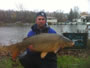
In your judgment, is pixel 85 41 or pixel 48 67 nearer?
pixel 48 67

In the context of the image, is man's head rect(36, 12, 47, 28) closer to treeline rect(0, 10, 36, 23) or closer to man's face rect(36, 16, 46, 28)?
man's face rect(36, 16, 46, 28)

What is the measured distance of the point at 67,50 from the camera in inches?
356

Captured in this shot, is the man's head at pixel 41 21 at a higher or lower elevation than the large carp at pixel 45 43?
higher

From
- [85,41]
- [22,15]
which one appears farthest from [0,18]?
[85,41]

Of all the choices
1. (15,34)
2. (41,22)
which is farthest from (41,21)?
(15,34)

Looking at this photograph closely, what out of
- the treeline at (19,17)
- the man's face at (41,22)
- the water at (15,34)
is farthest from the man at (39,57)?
the treeline at (19,17)

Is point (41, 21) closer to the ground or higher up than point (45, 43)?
higher up

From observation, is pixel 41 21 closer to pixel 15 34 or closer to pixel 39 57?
pixel 39 57

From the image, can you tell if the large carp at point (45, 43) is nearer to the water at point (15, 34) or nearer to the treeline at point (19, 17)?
the water at point (15, 34)

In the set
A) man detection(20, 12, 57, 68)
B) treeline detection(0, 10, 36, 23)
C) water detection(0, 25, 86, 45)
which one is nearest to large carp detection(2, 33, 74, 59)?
man detection(20, 12, 57, 68)

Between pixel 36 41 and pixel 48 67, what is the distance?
0.74 metres

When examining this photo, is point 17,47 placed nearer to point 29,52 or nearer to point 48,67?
point 29,52

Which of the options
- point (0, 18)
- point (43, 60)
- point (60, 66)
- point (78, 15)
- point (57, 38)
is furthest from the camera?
point (78, 15)

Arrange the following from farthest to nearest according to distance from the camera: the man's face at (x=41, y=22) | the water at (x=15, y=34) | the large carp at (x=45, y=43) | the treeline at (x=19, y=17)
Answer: the treeline at (x=19, y=17)
the water at (x=15, y=34)
the man's face at (x=41, y=22)
the large carp at (x=45, y=43)
